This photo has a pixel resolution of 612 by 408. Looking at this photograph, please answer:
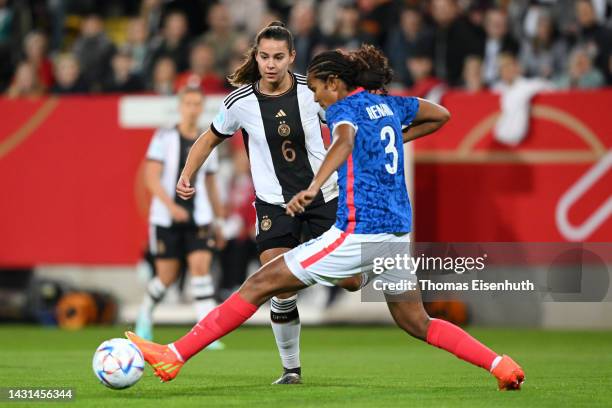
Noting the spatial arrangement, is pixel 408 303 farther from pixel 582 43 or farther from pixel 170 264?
pixel 582 43

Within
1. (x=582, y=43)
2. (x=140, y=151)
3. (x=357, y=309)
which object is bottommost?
(x=357, y=309)

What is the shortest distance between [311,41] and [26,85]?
427 cm

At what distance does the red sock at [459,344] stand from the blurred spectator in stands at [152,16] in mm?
12181

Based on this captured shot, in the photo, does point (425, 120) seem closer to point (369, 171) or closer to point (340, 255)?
point (369, 171)

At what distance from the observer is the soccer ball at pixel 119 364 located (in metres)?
7.38

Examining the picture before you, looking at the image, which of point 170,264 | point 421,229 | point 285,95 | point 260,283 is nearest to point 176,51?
point 421,229

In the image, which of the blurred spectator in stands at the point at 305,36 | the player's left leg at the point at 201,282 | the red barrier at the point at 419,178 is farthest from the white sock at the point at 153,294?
the blurred spectator in stands at the point at 305,36

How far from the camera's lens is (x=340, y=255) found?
7254mm

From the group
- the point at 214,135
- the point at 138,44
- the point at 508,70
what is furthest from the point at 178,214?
the point at 138,44

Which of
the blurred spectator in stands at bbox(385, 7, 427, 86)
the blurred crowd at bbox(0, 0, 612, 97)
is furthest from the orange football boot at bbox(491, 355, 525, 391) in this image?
the blurred spectator in stands at bbox(385, 7, 427, 86)

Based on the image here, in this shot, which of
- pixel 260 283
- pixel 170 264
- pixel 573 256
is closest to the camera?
pixel 260 283

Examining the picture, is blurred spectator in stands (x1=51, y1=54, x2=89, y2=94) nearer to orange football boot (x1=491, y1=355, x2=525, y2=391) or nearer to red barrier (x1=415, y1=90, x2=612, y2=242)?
red barrier (x1=415, y1=90, x2=612, y2=242)

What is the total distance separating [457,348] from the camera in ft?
24.6

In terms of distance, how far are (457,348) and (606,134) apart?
27.8ft
